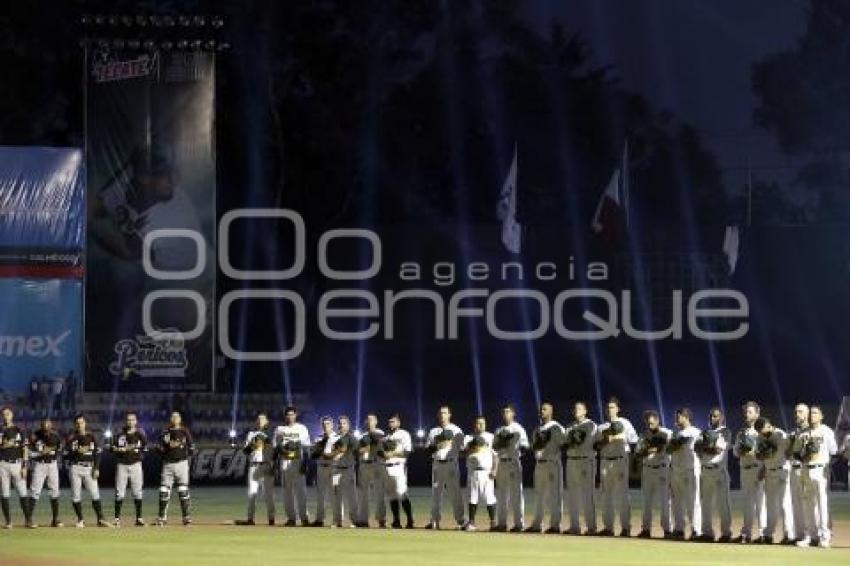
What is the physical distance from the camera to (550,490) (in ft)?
106

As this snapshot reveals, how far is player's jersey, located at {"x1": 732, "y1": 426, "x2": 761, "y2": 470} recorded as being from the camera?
29.8m

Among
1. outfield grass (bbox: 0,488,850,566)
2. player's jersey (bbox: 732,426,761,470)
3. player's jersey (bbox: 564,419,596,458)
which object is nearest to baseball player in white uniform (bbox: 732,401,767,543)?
player's jersey (bbox: 732,426,761,470)

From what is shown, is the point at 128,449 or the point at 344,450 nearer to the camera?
the point at 128,449

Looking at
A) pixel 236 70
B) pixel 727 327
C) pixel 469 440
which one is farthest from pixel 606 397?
pixel 236 70

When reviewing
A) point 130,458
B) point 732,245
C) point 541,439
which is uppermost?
point 732,245

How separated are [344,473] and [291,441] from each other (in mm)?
1031

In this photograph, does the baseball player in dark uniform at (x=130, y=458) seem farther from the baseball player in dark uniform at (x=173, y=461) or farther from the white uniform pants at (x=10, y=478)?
the white uniform pants at (x=10, y=478)

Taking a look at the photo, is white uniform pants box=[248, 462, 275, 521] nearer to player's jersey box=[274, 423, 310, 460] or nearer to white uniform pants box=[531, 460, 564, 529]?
player's jersey box=[274, 423, 310, 460]

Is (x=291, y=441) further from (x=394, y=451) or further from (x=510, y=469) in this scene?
(x=510, y=469)

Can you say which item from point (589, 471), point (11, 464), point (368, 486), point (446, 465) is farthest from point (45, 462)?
point (589, 471)

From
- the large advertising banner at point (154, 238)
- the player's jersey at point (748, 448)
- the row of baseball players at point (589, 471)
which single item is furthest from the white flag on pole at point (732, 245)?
the player's jersey at point (748, 448)

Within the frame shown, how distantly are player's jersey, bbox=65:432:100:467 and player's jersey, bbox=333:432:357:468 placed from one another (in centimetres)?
383

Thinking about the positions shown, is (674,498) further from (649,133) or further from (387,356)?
(649,133)

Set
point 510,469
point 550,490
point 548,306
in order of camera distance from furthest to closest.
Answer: point 548,306, point 510,469, point 550,490
